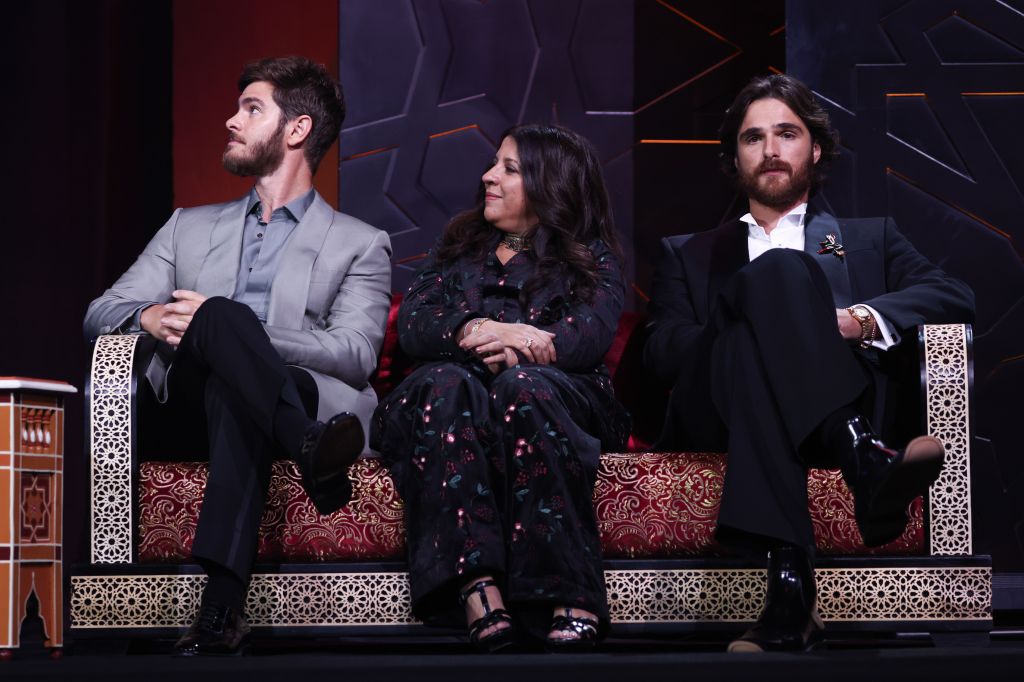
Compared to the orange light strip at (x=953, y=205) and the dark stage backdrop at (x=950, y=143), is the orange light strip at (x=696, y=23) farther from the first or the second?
the orange light strip at (x=953, y=205)

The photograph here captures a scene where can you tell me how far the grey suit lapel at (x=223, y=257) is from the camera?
2959 millimetres

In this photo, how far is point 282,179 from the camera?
3137mm

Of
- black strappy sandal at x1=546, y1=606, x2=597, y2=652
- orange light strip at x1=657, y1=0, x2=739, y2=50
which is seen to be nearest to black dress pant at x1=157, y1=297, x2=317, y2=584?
black strappy sandal at x1=546, y1=606, x2=597, y2=652

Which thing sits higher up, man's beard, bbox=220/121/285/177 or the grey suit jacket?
man's beard, bbox=220/121/285/177

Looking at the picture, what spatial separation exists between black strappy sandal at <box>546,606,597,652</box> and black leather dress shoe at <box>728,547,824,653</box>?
0.85ft

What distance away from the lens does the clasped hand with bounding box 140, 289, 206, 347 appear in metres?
2.63

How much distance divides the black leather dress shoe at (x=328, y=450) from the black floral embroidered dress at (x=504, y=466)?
0.18 metres

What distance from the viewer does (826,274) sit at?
2.89 metres

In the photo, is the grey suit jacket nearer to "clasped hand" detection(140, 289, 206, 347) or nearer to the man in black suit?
"clasped hand" detection(140, 289, 206, 347)

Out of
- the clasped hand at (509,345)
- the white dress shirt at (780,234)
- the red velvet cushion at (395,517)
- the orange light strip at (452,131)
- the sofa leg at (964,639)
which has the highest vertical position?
the orange light strip at (452,131)

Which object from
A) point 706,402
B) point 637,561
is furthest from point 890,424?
point 637,561

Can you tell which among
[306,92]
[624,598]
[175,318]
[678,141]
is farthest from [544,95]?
[624,598]

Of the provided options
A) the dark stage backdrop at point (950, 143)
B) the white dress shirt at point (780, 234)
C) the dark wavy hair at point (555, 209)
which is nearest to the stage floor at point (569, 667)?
the dark wavy hair at point (555, 209)

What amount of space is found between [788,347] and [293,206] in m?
1.38
